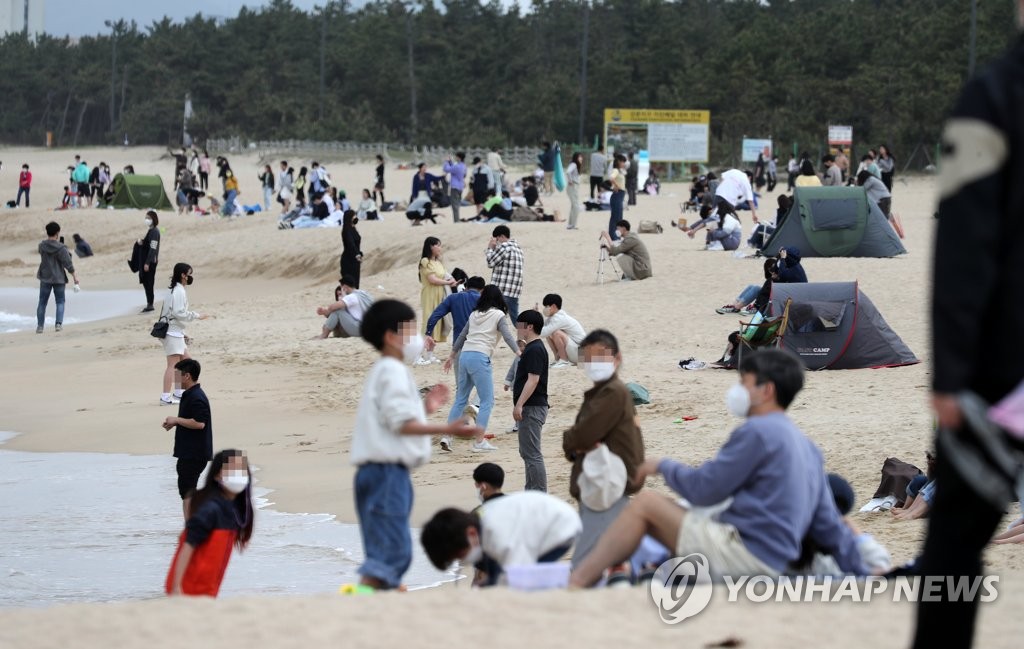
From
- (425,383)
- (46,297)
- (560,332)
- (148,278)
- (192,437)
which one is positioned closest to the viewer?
(192,437)

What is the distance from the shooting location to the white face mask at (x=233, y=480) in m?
7.18

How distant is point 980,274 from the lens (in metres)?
3.61

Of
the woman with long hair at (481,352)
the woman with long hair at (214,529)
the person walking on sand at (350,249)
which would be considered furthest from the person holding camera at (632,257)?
the woman with long hair at (214,529)

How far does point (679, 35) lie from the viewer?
7544 cm

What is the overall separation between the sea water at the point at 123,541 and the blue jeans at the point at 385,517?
3275 mm

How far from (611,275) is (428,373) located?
25.3 feet

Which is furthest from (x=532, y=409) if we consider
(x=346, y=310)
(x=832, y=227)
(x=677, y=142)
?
(x=677, y=142)

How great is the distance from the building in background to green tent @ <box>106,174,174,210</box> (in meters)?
113

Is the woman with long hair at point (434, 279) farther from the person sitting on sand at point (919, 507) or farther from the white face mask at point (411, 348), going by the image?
the white face mask at point (411, 348)

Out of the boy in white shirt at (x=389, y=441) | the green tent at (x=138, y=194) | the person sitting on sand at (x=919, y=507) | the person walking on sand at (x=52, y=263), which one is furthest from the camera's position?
the green tent at (x=138, y=194)

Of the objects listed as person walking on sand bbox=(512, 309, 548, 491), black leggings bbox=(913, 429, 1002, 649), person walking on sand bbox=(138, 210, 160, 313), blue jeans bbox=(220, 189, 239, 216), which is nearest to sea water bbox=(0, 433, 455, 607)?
person walking on sand bbox=(512, 309, 548, 491)

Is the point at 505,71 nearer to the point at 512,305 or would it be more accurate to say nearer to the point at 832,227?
the point at 832,227

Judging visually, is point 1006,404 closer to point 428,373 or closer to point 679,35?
point 428,373

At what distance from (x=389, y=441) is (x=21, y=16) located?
573 feet
